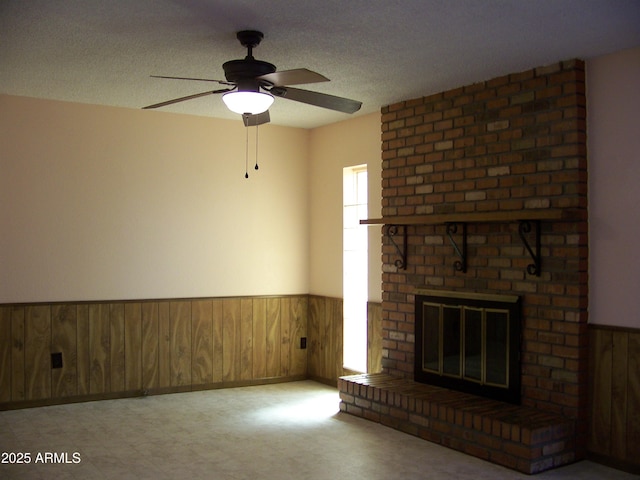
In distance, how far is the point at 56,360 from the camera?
5.22 meters

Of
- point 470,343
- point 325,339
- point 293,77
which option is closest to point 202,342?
point 325,339

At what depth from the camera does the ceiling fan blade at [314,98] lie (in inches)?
137

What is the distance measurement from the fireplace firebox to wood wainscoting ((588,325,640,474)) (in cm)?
48

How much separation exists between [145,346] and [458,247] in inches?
112

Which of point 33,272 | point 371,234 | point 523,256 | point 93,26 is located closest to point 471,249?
point 523,256

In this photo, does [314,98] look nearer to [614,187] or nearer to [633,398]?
[614,187]

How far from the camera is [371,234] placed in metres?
5.60

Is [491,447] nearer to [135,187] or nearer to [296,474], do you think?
[296,474]

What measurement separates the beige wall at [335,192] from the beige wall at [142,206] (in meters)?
0.14

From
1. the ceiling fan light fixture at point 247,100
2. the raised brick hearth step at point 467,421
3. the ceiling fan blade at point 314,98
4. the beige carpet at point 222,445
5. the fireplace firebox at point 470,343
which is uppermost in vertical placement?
the ceiling fan blade at point 314,98

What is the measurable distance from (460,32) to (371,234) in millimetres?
2442

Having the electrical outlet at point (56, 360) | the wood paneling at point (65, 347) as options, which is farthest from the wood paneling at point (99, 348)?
the electrical outlet at point (56, 360)

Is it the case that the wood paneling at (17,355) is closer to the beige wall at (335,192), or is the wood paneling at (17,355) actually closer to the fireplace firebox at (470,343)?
the beige wall at (335,192)

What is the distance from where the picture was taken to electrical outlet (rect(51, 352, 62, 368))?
521cm
